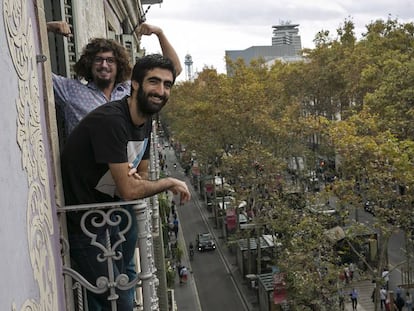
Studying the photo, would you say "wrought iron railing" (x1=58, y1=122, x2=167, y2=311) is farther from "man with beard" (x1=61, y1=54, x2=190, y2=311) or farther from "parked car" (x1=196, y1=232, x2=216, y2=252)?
"parked car" (x1=196, y1=232, x2=216, y2=252)

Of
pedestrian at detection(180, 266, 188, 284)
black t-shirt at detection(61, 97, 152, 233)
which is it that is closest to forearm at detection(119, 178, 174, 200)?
black t-shirt at detection(61, 97, 152, 233)

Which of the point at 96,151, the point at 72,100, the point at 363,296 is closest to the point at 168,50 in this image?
the point at 72,100

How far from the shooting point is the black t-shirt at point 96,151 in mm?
2945

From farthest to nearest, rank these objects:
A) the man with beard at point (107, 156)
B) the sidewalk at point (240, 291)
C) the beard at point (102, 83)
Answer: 1. the sidewalk at point (240, 291)
2. the beard at point (102, 83)
3. the man with beard at point (107, 156)

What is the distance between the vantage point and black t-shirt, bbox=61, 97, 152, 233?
295cm

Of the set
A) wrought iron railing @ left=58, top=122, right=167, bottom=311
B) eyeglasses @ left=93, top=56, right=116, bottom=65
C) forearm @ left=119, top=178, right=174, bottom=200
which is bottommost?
wrought iron railing @ left=58, top=122, right=167, bottom=311

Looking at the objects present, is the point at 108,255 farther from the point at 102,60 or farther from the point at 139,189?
the point at 102,60

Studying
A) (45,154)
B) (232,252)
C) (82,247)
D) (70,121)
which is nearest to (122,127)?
(45,154)

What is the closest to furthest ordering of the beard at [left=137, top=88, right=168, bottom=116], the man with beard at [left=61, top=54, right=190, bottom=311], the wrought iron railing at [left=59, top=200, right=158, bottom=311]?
the wrought iron railing at [left=59, top=200, right=158, bottom=311]
the man with beard at [left=61, top=54, right=190, bottom=311]
the beard at [left=137, top=88, right=168, bottom=116]

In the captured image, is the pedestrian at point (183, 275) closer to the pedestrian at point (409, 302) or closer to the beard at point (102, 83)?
the pedestrian at point (409, 302)

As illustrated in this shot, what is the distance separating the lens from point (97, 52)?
401 cm

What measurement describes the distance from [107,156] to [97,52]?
1.39 metres

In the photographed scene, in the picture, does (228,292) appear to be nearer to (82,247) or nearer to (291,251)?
(291,251)

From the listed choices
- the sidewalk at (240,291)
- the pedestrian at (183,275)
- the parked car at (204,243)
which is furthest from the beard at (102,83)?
the parked car at (204,243)
